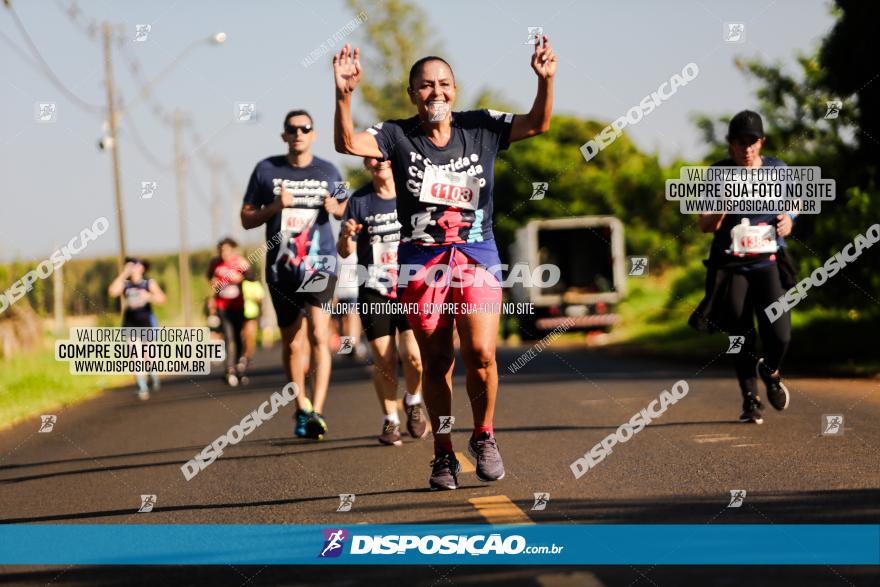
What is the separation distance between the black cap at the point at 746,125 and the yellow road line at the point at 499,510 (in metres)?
3.86

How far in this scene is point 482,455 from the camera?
256 inches

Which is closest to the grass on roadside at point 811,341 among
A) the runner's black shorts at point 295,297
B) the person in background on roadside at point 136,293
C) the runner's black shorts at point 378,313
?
the runner's black shorts at point 378,313

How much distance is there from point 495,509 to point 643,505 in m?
0.66

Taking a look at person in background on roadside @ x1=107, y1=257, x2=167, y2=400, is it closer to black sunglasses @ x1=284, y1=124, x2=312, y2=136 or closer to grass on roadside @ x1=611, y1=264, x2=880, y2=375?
black sunglasses @ x1=284, y1=124, x2=312, y2=136

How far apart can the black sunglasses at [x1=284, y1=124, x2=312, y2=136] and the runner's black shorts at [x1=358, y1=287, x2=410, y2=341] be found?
1209 mm

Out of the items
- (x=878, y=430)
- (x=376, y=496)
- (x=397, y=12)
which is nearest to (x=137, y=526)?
(x=376, y=496)

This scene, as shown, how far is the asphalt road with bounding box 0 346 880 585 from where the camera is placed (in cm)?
482

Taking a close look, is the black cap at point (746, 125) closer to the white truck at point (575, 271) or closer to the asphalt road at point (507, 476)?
the asphalt road at point (507, 476)

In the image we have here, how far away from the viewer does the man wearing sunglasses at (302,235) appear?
9.16 meters

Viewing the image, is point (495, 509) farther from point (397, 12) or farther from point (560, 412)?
point (397, 12)

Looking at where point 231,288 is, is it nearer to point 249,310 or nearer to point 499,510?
point 249,310

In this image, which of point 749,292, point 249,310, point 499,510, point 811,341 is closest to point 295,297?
point 749,292

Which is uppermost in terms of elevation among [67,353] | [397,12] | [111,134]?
[397,12]

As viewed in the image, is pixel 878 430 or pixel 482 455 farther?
pixel 878 430
